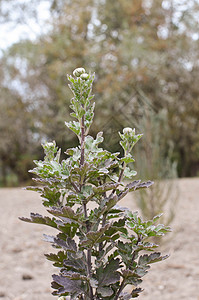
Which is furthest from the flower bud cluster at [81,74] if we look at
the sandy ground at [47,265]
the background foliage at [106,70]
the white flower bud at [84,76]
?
the background foliage at [106,70]

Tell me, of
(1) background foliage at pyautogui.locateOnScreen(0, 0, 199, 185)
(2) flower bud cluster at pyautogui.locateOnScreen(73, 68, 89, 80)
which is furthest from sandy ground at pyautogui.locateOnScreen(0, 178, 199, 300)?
(1) background foliage at pyautogui.locateOnScreen(0, 0, 199, 185)

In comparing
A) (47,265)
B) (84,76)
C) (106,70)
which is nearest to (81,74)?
(84,76)

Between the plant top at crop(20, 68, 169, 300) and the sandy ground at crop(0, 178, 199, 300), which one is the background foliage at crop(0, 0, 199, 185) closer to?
the sandy ground at crop(0, 178, 199, 300)

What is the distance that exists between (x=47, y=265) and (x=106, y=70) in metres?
7.20

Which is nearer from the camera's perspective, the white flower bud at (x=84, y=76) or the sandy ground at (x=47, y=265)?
the white flower bud at (x=84, y=76)

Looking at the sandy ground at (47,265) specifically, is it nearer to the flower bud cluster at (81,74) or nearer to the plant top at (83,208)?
the plant top at (83,208)

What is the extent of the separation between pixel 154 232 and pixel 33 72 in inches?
416

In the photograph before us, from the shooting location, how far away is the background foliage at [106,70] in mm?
9352

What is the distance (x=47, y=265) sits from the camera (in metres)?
3.27

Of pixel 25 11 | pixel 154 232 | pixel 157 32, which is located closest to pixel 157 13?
pixel 157 32

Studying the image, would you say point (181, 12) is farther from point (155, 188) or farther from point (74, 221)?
point (74, 221)

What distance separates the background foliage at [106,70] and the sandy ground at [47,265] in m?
4.56

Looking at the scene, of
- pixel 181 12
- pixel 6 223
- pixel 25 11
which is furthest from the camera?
pixel 25 11

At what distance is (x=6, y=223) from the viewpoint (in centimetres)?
498
